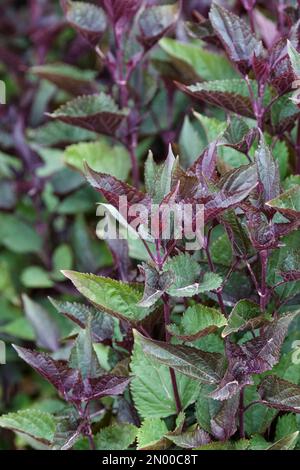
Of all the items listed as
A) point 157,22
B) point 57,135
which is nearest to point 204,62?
point 157,22

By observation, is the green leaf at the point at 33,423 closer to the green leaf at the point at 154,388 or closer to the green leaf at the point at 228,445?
the green leaf at the point at 154,388

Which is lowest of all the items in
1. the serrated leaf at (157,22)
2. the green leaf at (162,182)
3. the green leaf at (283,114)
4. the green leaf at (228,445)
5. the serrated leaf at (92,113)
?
the green leaf at (228,445)

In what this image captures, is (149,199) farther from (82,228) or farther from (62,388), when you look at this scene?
(82,228)

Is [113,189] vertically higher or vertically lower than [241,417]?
higher

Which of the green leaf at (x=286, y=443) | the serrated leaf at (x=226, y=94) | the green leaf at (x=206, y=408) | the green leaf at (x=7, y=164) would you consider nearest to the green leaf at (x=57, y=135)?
the green leaf at (x=7, y=164)

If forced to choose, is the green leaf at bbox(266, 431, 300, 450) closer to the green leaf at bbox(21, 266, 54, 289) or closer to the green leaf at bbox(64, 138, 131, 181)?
the green leaf at bbox(64, 138, 131, 181)

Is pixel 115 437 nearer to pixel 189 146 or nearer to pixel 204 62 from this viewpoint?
pixel 189 146

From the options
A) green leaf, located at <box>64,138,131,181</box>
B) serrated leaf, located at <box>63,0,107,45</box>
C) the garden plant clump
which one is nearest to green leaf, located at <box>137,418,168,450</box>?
the garden plant clump
